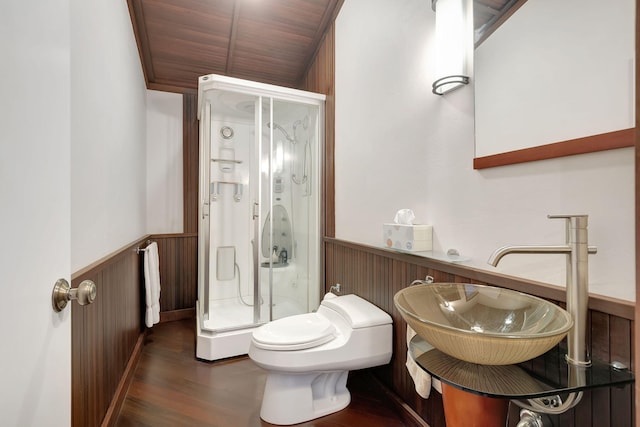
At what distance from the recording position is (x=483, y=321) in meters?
1.05

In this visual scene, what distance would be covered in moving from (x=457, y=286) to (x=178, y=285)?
3.04 m

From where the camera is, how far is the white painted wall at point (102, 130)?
3.81 feet

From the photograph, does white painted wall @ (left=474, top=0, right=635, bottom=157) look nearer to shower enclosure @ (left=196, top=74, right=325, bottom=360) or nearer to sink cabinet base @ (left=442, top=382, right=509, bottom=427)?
sink cabinet base @ (left=442, top=382, right=509, bottom=427)

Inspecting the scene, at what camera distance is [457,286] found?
1.14 m

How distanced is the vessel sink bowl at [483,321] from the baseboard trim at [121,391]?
5.31 ft

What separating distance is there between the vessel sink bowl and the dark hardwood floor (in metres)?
0.93

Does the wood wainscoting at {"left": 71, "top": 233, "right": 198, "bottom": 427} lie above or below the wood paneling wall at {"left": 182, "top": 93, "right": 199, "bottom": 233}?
below

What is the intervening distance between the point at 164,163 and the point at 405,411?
3163 millimetres

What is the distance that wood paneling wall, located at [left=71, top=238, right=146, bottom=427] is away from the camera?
1124 mm

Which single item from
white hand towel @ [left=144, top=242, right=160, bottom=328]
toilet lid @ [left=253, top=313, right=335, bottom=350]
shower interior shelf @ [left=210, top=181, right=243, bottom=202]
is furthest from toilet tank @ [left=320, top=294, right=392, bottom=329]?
white hand towel @ [left=144, top=242, right=160, bottom=328]

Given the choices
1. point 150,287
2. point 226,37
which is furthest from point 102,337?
point 226,37

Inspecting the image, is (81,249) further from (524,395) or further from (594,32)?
(594,32)

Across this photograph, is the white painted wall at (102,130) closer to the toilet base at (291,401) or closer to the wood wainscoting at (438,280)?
the toilet base at (291,401)

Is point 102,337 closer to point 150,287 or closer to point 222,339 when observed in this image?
point 222,339
